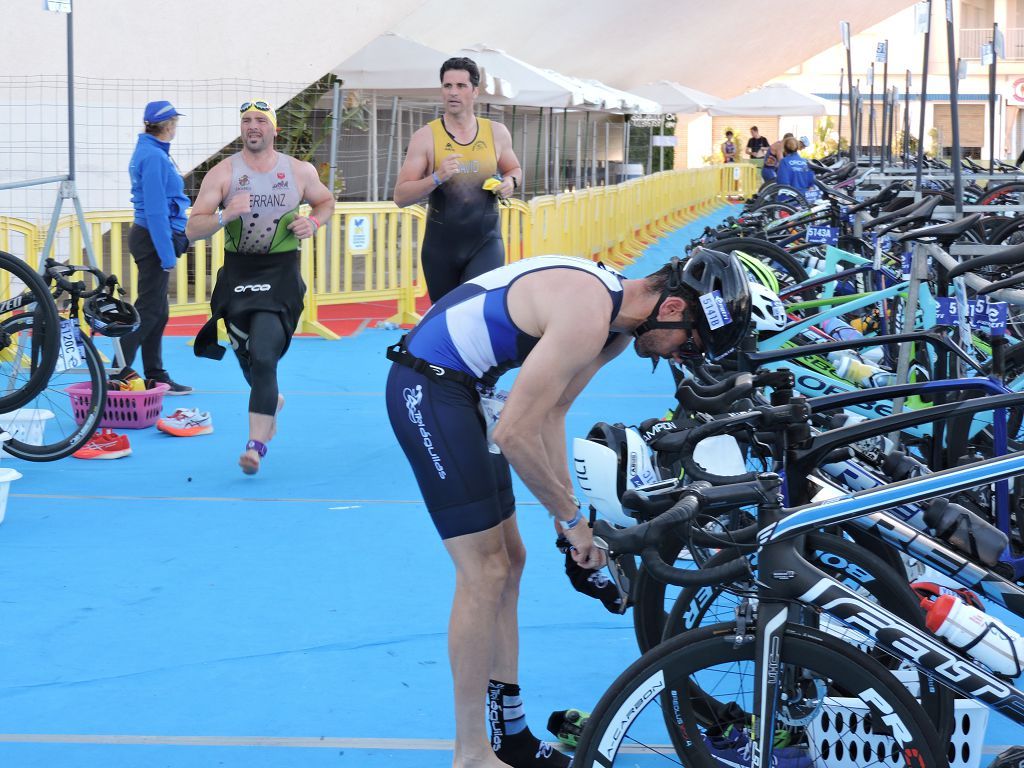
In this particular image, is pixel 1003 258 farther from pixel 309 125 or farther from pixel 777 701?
pixel 309 125

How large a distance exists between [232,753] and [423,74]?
1392cm

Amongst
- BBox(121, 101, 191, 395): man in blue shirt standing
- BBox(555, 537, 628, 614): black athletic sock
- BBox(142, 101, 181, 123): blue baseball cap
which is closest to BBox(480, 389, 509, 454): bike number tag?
BBox(555, 537, 628, 614): black athletic sock

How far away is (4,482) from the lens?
592 centimetres

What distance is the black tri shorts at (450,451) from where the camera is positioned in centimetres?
340

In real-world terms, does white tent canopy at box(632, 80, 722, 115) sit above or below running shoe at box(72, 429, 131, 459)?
above

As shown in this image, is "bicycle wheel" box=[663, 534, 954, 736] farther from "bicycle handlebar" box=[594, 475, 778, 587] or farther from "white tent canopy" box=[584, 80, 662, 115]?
"white tent canopy" box=[584, 80, 662, 115]

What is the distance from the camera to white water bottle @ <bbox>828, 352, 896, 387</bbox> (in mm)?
6047

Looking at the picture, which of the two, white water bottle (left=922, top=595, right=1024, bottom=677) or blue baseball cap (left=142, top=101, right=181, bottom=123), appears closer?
white water bottle (left=922, top=595, right=1024, bottom=677)

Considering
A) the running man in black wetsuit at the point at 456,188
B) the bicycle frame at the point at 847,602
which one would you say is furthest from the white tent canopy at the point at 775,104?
the bicycle frame at the point at 847,602

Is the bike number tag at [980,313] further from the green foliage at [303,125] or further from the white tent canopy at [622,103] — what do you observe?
the white tent canopy at [622,103]

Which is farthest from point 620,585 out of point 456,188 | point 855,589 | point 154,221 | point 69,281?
point 154,221

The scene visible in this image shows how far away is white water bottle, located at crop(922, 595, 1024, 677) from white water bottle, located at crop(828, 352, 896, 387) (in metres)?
3.41

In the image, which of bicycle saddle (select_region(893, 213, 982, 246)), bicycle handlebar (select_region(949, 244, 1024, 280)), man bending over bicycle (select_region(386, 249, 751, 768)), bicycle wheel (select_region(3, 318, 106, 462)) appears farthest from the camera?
bicycle wheel (select_region(3, 318, 106, 462))

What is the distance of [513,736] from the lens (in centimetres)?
361
